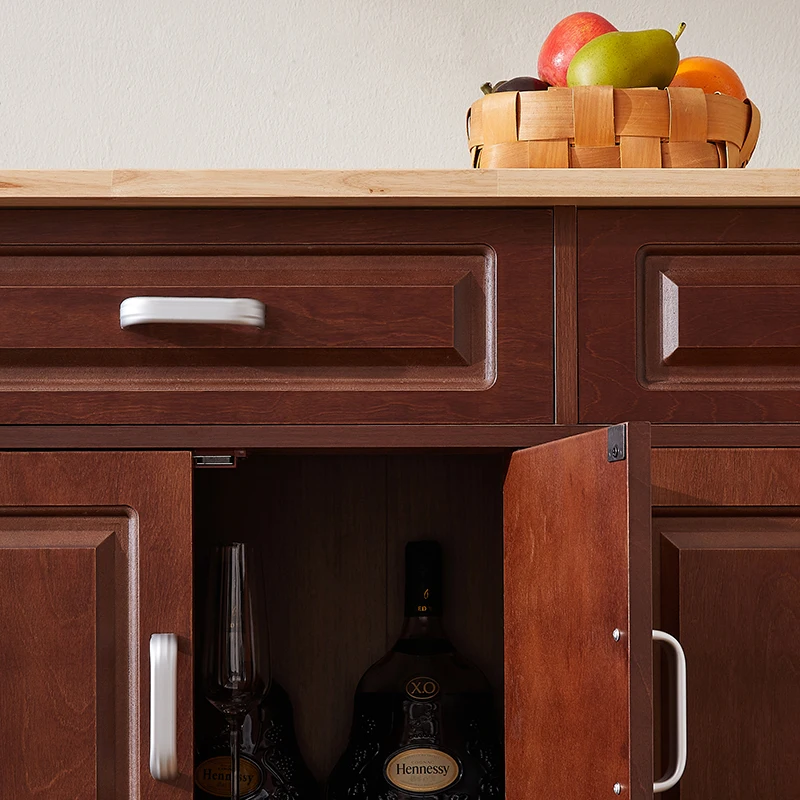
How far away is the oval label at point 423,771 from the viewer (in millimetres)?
995

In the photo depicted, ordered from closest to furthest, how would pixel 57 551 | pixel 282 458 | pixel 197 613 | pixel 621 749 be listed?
pixel 621 749
pixel 57 551
pixel 197 613
pixel 282 458

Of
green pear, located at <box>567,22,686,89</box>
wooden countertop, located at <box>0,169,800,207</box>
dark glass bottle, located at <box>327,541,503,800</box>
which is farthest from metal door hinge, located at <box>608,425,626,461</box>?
dark glass bottle, located at <box>327,541,503,800</box>

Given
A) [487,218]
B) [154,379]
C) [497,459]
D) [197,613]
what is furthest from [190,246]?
[497,459]

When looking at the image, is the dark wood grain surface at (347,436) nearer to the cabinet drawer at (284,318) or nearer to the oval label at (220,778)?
the cabinet drawer at (284,318)

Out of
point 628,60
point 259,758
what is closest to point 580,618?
point 628,60

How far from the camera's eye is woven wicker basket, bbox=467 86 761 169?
2.54 ft

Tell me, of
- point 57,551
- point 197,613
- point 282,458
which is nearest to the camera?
point 57,551

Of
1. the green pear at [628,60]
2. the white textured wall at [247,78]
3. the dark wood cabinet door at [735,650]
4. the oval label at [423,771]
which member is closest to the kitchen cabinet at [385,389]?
the dark wood cabinet door at [735,650]

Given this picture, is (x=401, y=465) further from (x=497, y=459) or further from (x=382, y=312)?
(x=382, y=312)

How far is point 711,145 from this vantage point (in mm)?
792

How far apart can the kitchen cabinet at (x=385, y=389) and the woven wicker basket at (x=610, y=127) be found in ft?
0.15

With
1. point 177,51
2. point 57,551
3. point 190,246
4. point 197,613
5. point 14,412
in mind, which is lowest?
point 197,613

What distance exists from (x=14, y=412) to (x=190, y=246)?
0.20m

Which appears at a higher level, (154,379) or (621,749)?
(154,379)
